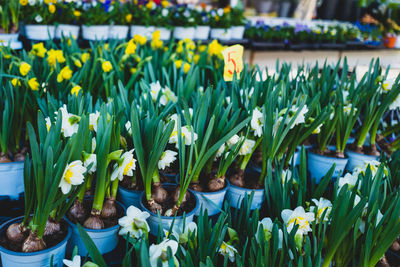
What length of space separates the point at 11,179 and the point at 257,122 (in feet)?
2.01

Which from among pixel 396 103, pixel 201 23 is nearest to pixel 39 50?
pixel 396 103

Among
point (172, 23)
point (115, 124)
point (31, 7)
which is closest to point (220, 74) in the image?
point (115, 124)

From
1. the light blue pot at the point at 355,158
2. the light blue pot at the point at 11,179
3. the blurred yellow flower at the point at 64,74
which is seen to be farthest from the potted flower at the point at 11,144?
the light blue pot at the point at 355,158

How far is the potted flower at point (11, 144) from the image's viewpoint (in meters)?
0.87

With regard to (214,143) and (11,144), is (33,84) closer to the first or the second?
(11,144)

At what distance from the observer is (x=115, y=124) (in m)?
0.75

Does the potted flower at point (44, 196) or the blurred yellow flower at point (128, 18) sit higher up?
the blurred yellow flower at point (128, 18)

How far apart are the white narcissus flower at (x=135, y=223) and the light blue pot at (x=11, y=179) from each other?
0.35 m

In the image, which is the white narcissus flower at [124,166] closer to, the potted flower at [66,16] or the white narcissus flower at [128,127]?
the white narcissus flower at [128,127]

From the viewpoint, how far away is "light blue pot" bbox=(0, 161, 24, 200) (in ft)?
2.83

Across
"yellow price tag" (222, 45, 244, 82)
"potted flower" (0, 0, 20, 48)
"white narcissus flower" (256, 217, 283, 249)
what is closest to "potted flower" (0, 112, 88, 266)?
"white narcissus flower" (256, 217, 283, 249)

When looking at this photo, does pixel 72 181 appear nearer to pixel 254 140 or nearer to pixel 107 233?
pixel 107 233

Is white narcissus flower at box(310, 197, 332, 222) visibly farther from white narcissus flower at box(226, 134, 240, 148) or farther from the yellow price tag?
the yellow price tag

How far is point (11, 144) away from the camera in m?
0.96
